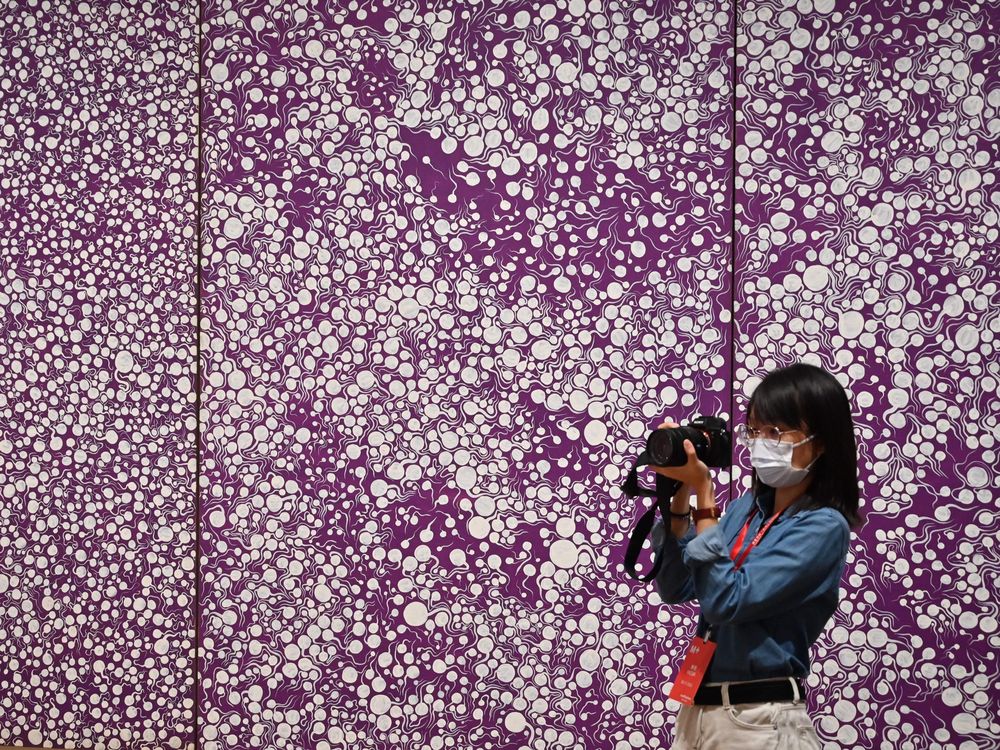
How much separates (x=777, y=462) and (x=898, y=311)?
1115 mm


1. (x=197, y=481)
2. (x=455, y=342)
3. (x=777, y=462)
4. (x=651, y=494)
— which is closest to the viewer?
(x=777, y=462)

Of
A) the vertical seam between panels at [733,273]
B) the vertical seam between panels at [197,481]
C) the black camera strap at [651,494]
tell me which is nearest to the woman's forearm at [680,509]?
the black camera strap at [651,494]

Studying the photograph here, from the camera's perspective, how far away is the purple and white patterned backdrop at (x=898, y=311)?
7.97ft

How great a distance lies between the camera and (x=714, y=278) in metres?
2.51

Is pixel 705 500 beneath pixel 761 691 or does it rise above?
above

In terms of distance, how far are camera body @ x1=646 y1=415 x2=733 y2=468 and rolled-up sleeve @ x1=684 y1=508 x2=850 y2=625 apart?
0.47 ft

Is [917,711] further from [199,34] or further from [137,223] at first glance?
[199,34]

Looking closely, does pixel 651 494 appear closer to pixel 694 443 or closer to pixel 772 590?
pixel 694 443

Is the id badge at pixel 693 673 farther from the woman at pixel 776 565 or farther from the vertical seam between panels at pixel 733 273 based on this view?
the vertical seam between panels at pixel 733 273

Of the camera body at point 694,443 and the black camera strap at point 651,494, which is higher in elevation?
the camera body at point 694,443

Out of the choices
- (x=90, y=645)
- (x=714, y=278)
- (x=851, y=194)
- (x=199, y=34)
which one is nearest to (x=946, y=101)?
(x=851, y=194)

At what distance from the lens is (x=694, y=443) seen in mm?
1610

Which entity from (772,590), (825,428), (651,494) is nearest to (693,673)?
(772,590)

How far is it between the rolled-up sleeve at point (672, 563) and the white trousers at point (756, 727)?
200 mm
